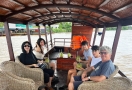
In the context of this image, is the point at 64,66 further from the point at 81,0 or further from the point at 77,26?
the point at 77,26

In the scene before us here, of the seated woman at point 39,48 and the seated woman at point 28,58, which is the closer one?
the seated woman at point 28,58

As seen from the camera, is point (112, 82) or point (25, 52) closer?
point (112, 82)

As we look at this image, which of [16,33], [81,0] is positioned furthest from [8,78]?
[16,33]

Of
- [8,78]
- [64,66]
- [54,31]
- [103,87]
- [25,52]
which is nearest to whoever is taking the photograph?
[103,87]

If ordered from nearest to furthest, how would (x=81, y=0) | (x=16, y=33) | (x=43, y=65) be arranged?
(x=81, y=0), (x=43, y=65), (x=16, y=33)

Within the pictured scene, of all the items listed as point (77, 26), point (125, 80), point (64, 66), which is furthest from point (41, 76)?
point (77, 26)

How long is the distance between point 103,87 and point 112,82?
15 centimetres

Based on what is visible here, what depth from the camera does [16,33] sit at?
77.4 feet

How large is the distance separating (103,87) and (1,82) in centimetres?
157

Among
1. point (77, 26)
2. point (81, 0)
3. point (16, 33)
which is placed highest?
point (81, 0)

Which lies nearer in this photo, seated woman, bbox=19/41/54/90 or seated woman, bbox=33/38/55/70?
seated woman, bbox=19/41/54/90

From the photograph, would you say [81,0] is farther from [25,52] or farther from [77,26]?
[77,26]

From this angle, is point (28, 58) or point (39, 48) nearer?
point (28, 58)

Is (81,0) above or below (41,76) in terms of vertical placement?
→ above
